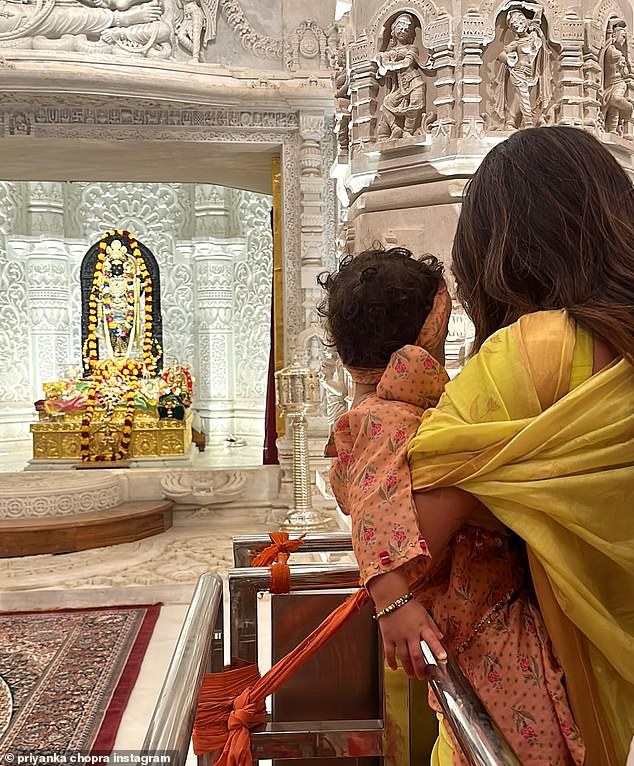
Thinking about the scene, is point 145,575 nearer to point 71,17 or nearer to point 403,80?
point 403,80

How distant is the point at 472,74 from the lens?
7.31ft

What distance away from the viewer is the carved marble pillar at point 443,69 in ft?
7.32

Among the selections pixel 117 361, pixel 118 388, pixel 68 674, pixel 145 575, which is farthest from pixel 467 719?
pixel 117 361

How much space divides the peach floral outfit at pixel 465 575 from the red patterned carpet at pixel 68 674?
2052mm

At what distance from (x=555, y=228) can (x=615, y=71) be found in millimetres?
1585

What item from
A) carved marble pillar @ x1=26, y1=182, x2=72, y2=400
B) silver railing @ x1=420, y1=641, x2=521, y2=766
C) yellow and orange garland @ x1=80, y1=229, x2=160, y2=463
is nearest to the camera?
silver railing @ x1=420, y1=641, x2=521, y2=766

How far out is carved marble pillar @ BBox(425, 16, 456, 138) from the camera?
2.23 m

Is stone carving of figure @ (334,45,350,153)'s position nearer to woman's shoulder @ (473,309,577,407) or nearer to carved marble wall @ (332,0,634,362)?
carved marble wall @ (332,0,634,362)

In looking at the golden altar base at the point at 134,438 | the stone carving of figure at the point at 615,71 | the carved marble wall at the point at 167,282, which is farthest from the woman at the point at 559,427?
the carved marble wall at the point at 167,282

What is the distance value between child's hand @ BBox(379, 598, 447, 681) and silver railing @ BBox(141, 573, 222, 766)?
23 cm

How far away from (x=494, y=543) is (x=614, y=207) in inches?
17.3

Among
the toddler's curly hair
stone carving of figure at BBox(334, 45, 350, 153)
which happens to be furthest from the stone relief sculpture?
the toddler's curly hair

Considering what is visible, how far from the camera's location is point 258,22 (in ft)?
20.3

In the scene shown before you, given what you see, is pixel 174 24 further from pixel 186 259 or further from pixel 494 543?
pixel 494 543
